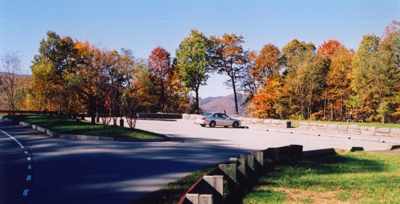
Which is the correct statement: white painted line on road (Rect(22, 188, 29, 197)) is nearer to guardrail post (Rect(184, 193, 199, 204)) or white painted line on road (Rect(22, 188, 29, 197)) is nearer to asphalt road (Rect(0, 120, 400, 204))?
asphalt road (Rect(0, 120, 400, 204))

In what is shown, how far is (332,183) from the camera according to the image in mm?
12195

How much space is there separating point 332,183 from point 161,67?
62.6 meters

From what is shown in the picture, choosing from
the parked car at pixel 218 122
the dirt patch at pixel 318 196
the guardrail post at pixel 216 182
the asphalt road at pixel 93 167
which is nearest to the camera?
A: the guardrail post at pixel 216 182

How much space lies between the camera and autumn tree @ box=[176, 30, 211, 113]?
69188mm

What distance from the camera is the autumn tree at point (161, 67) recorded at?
7162cm

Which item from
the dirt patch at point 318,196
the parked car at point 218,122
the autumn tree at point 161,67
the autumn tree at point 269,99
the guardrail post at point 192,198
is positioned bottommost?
the dirt patch at point 318,196

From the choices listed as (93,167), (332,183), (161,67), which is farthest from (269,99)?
(332,183)

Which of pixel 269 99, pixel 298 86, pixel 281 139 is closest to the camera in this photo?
pixel 281 139

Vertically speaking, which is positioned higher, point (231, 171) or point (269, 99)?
point (269, 99)

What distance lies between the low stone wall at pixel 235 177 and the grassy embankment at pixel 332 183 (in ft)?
1.18

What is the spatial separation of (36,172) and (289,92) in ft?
166

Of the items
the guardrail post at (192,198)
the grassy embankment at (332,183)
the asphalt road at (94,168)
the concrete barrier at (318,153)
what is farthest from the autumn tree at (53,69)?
the guardrail post at (192,198)

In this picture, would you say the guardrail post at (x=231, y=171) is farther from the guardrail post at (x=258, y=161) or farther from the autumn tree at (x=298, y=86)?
the autumn tree at (x=298, y=86)

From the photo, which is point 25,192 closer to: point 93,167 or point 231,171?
point 93,167
